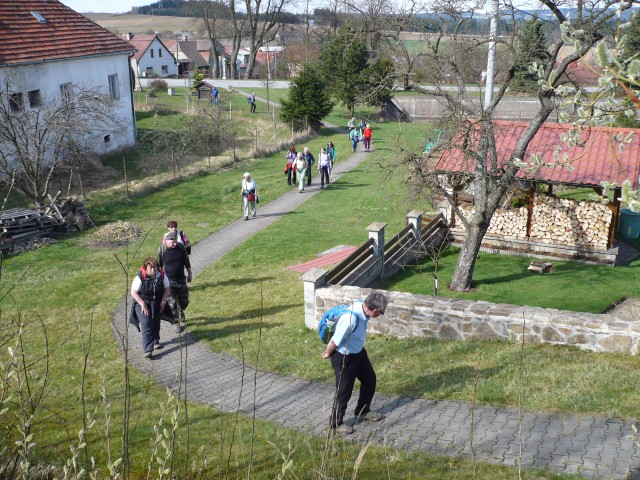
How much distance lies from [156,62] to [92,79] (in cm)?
4791

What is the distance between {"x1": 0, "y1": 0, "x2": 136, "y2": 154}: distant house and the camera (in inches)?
888

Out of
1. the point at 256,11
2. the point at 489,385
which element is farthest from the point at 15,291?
the point at 256,11

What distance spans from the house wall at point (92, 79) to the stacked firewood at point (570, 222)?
13.6m

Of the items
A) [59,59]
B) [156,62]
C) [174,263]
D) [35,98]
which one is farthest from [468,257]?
[156,62]

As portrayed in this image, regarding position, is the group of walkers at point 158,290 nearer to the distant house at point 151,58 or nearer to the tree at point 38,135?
the tree at point 38,135

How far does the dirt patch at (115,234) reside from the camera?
1658cm

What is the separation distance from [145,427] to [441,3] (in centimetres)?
961

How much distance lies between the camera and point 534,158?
4129 mm

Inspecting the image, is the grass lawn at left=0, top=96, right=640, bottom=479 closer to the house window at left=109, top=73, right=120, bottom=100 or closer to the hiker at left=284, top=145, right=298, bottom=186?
the hiker at left=284, top=145, right=298, bottom=186

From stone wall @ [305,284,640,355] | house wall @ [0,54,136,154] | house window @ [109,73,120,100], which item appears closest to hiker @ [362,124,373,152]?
house wall @ [0,54,136,154]

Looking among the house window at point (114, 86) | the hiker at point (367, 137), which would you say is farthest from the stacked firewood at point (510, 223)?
the house window at point (114, 86)

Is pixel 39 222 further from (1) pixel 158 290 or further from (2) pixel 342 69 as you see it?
(2) pixel 342 69

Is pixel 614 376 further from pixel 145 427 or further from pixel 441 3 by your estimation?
pixel 441 3

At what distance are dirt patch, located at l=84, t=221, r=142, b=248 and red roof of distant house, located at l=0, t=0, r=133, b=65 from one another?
A: 8.37 meters
